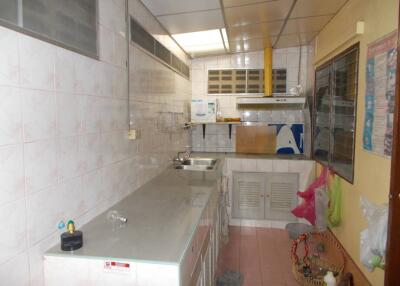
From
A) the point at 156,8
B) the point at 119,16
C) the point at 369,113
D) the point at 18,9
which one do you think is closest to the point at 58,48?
the point at 18,9

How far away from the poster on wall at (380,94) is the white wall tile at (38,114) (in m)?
1.86

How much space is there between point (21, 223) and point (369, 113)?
2.17 meters

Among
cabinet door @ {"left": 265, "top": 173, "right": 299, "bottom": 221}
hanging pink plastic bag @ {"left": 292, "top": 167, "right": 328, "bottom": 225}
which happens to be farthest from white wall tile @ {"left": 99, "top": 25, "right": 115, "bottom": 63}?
cabinet door @ {"left": 265, "top": 173, "right": 299, "bottom": 221}

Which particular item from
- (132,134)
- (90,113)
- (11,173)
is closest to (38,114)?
(11,173)

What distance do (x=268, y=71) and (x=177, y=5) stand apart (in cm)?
186

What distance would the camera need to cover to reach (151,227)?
147 cm

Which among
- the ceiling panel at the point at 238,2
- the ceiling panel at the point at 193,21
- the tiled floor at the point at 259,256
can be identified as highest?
the ceiling panel at the point at 238,2

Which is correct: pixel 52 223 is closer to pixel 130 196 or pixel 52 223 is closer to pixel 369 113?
pixel 130 196

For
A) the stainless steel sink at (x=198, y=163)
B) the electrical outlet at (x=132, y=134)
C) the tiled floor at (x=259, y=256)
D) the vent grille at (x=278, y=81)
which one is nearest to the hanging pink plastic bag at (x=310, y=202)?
the tiled floor at (x=259, y=256)

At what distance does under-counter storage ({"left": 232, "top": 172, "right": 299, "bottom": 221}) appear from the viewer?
139 inches

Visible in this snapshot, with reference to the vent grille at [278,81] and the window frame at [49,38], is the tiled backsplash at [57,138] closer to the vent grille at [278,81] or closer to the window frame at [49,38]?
the window frame at [49,38]

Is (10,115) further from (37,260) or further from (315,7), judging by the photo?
(315,7)

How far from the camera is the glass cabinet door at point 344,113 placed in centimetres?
237

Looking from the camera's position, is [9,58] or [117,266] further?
[117,266]
